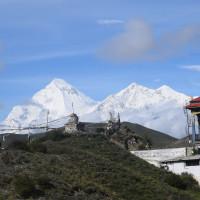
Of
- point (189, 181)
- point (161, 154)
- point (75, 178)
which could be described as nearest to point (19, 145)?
point (75, 178)

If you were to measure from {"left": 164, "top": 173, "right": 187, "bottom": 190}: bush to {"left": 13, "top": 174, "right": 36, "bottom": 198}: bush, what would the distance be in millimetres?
20177

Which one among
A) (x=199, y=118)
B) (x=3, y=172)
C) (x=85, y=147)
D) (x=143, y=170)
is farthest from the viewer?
(x=85, y=147)

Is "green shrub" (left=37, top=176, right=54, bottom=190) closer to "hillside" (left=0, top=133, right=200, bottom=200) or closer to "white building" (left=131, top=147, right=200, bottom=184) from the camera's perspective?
"hillside" (left=0, top=133, right=200, bottom=200)

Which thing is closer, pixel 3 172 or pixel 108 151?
pixel 3 172

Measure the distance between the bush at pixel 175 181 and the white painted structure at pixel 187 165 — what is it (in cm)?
456

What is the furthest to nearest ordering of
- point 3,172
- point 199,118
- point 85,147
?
1. point 85,147
2. point 199,118
3. point 3,172

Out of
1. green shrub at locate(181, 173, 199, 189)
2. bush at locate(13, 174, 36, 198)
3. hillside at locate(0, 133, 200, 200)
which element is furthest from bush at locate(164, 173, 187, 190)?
bush at locate(13, 174, 36, 198)

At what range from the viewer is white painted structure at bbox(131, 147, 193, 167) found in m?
72.1

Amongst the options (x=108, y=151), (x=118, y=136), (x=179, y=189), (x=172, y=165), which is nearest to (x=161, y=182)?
(x=179, y=189)

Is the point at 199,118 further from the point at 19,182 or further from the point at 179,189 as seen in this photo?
the point at 19,182

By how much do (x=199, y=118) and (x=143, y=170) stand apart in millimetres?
13422

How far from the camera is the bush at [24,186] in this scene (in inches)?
1639

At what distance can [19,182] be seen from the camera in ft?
139

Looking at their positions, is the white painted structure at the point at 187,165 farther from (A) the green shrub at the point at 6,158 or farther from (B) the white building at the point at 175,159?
(A) the green shrub at the point at 6,158
